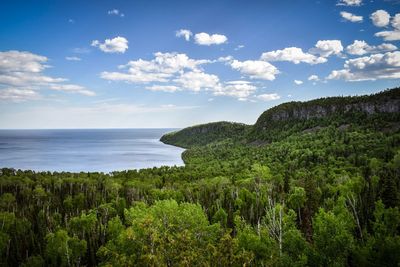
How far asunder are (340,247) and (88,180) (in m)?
96.4

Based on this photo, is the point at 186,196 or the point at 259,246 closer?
the point at 259,246

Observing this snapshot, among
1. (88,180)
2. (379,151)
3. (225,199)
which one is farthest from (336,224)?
(379,151)

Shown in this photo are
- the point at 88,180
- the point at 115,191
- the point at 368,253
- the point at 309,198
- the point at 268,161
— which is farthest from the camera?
the point at 268,161

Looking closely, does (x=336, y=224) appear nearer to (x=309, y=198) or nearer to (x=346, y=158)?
(x=309, y=198)

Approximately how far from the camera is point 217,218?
2876 inches

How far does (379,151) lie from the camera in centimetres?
14275

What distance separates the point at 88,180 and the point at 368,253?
99.1 meters

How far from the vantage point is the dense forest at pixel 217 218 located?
32.1m

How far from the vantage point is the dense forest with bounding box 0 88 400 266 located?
3211cm

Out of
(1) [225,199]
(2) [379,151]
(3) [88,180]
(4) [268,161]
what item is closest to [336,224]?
(1) [225,199]

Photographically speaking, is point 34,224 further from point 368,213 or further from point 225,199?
point 368,213

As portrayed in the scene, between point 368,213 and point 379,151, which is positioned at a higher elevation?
point 379,151

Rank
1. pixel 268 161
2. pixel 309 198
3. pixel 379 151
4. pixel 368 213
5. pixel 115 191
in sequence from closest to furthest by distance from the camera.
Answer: pixel 368 213 → pixel 309 198 → pixel 115 191 → pixel 379 151 → pixel 268 161

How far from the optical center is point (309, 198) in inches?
3292
